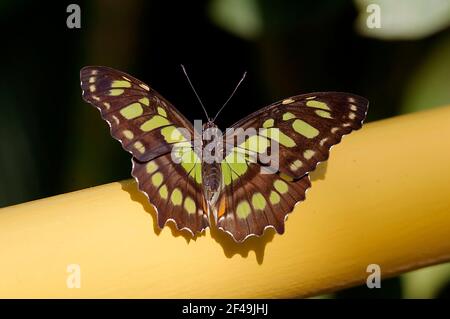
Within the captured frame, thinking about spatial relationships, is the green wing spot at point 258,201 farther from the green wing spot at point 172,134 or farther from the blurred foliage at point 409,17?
the blurred foliage at point 409,17

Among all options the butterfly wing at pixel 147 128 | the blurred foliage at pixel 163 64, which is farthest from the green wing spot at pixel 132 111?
the blurred foliage at pixel 163 64

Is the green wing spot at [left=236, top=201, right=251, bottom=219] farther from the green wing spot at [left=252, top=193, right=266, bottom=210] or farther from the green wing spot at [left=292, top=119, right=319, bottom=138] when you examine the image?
the green wing spot at [left=292, top=119, right=319, bottom=138]

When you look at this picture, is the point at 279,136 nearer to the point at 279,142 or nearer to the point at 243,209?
the point at 279,142

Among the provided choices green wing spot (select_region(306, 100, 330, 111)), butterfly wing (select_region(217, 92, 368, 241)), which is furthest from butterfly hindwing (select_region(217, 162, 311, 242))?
green wing spot (select_region(306, 100, 330, 111))

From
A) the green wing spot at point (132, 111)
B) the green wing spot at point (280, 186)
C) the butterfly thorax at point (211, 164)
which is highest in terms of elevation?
the green wing spot at point (132, 111)

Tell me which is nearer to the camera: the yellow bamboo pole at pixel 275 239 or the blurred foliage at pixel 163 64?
the yellow bamboo pole at pixel 275 239

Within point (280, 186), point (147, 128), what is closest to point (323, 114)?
point (280, 186)

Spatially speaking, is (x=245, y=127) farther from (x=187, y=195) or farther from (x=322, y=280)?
(x=322, y=280)
